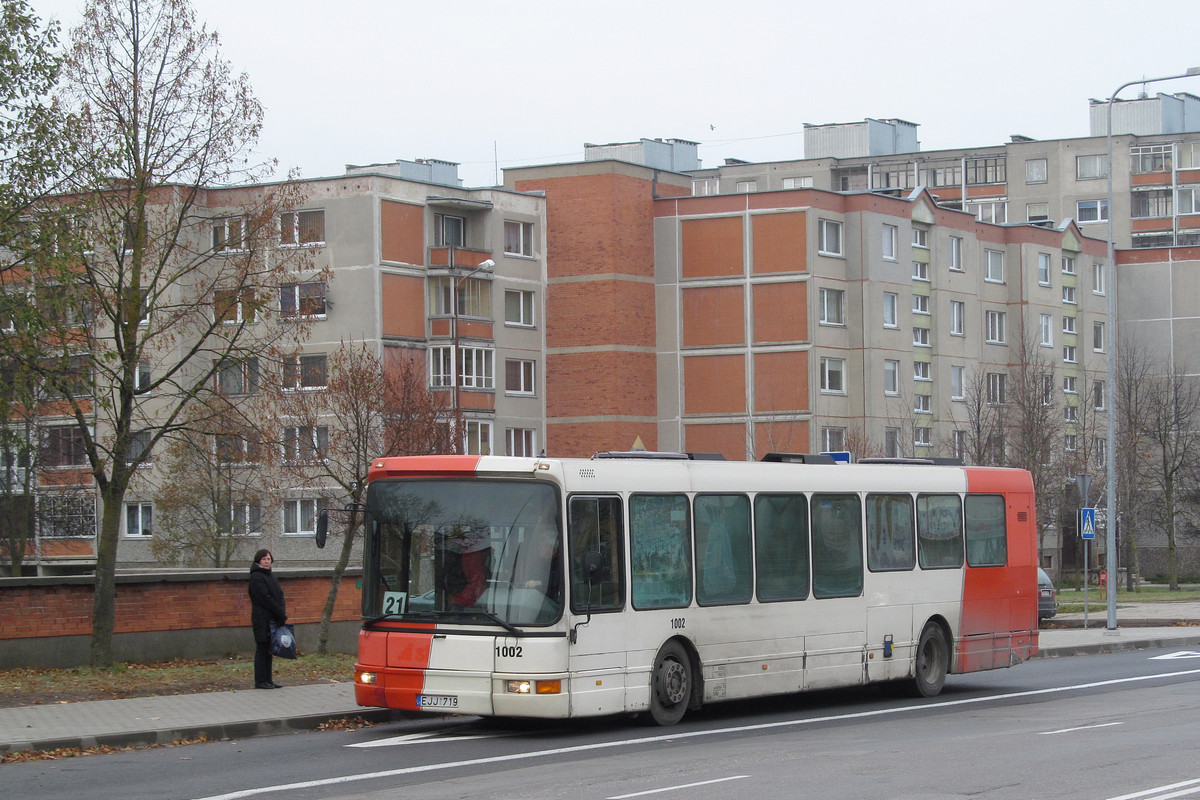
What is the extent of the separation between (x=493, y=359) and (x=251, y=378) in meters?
45.2

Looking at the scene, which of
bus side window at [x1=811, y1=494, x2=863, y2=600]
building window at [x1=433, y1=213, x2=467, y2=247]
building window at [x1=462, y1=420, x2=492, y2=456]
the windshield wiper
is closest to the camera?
the windshield wiper

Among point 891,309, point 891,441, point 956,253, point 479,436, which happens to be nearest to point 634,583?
point 479,436

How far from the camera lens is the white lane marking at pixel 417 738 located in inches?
581

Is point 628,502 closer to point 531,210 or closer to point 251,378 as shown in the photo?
point 251,378

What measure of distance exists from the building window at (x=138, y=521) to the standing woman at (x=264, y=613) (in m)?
49.0

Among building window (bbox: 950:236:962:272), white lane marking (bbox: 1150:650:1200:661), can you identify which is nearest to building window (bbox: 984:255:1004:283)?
building window (bbox: 950:236:962:272)

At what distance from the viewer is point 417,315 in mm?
66000

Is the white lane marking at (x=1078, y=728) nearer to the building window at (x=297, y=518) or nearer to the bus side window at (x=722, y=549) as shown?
the bus side window at (x=722, y=549)

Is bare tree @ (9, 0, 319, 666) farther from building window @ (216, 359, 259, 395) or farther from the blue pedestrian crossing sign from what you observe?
the blue pedestrian crossing sign

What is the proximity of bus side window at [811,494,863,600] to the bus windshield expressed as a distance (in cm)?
438

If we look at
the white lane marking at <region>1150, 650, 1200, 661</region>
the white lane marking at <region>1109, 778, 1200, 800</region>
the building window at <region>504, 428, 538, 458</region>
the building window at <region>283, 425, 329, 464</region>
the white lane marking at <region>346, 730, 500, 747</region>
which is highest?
the building window at <region>504, 428, 538, 458</region>

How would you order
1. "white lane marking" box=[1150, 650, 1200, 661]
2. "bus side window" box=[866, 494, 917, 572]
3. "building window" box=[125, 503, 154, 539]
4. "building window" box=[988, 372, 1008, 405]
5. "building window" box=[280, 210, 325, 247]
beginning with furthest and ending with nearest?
"building window" box=[988, 372, 1008, 405] < "building window" box=[125, 503, 154, 539] < "white lane marking" box=[1150, 650, 1200, 661] < "building window" box=[280, 210, 325, 247] < "bus side window" box=[866, 494, 917, 572]

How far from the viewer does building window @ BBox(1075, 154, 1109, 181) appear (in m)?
106

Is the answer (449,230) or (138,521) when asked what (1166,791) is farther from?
(138,521)
